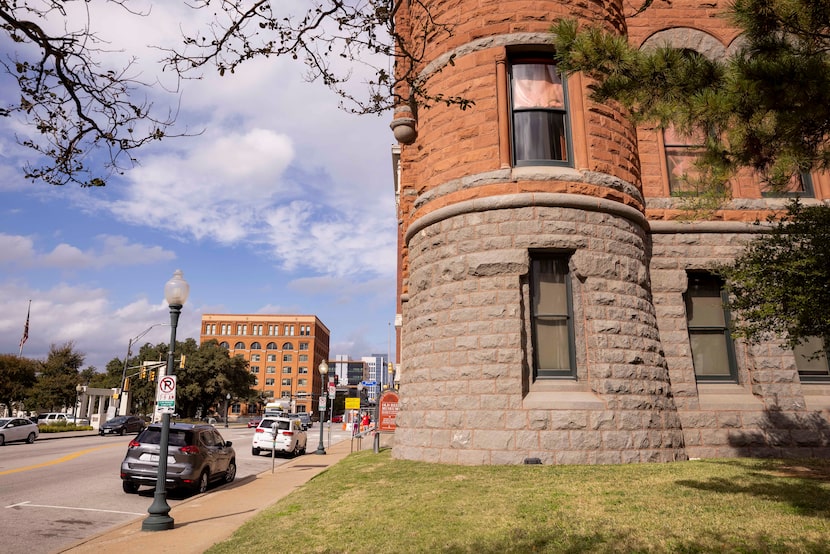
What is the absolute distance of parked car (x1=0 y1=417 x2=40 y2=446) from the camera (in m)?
31.6

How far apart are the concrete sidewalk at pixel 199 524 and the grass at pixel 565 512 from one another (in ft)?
2.10

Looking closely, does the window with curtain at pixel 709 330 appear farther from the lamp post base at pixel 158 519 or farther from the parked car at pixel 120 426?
the parked car at pixel 120 426

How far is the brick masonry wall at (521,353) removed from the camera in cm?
1055

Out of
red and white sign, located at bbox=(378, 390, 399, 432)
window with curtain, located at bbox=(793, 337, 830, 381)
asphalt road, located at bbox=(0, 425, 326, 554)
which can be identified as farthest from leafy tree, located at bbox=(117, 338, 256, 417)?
window with curtain, located at bbox=(793, 337, 830, 381)

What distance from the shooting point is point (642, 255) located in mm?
12523

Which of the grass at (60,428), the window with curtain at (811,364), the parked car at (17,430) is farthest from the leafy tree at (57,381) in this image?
the window with curtain at (811,364)

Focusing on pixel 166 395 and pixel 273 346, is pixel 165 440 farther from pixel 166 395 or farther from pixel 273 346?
pixel 273 346

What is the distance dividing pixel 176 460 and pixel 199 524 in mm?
5208

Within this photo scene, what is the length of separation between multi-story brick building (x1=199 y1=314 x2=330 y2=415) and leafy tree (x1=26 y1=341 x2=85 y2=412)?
6370 cm

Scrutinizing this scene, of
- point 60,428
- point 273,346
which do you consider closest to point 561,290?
point 60,428

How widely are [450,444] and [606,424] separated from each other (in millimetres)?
2939

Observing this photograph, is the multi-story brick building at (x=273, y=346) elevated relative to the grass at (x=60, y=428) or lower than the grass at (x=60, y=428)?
elevated

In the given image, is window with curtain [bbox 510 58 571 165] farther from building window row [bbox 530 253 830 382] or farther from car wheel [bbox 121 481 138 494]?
car wheel [bbox 121 481 138 494]

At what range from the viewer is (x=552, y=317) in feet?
38.4
